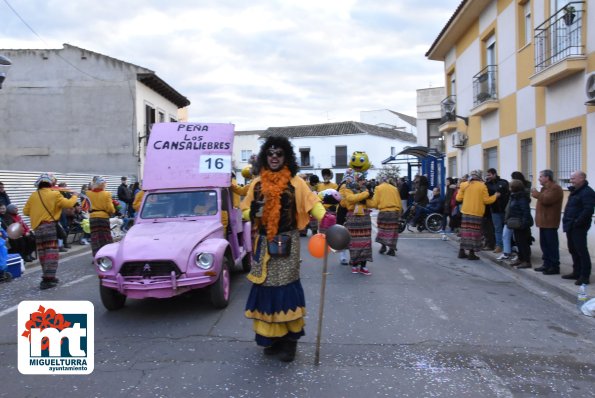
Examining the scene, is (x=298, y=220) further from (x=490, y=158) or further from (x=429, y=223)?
(x=490, y=158)

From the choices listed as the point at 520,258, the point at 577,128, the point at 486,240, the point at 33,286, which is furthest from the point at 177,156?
the point at 577,128

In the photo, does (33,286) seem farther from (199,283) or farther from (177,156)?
(199,283)

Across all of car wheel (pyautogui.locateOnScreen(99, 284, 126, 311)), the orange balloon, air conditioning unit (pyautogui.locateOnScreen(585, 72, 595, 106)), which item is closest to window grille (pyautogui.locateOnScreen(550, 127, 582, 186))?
air conditioning unit (pyautogui.locateOnScreen(585, 72, 595, 106))

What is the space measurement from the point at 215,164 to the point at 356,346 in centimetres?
402

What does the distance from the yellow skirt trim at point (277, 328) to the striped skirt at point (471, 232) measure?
7005 millimetres

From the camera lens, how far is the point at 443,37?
19781mm

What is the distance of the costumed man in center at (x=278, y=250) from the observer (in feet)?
15.1

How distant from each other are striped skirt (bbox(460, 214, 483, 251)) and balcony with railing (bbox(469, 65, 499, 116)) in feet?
19.1

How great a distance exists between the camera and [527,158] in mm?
13516

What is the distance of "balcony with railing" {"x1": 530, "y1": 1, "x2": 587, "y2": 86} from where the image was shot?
33.5 ft

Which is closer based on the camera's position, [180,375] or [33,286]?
[180,375]

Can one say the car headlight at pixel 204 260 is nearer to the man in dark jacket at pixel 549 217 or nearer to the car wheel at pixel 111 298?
the car wheel at pixel 111 298

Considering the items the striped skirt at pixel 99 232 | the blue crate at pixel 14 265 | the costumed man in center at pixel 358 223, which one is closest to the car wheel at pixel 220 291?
the costumed man in center at pixel 358 223

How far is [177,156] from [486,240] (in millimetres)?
7497
